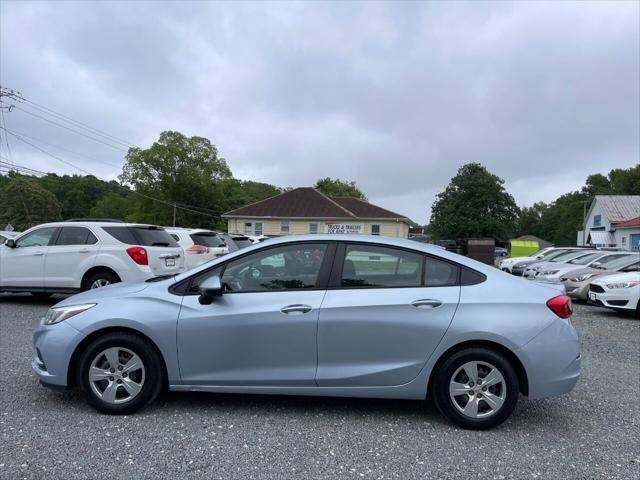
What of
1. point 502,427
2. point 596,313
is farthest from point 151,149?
point 502,427

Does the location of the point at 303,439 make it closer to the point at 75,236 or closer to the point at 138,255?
the point at 138,255

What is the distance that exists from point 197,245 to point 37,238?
3785 millimetres

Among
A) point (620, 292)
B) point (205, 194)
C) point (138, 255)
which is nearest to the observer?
point (138, 255)

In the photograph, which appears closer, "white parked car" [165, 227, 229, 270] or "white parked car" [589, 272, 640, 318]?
"white parked car" [589, 272, 640, 318]

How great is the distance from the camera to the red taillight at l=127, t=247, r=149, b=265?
8500 mm

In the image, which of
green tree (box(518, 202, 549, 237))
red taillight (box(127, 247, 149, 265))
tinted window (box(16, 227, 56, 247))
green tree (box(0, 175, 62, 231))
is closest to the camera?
red taillight (box(127, 247, 149, 265))

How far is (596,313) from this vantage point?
34.5 feet

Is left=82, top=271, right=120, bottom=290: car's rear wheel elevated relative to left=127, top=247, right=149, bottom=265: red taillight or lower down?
lower down

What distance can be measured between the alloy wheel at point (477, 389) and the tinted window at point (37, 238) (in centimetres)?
838

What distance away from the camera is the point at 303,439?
11.3 feet

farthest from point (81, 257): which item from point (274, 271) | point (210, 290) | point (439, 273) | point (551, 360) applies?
point (551, 360)

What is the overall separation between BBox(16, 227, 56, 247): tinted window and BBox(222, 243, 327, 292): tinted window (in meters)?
6.79

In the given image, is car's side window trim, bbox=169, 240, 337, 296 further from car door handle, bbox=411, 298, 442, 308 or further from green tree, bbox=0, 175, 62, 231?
green tree, bbox=0, 175, 62, 231

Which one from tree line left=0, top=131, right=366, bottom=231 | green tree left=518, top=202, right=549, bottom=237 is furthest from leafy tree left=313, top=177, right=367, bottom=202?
green tree left=518, top=202, right=549, bottom=237
